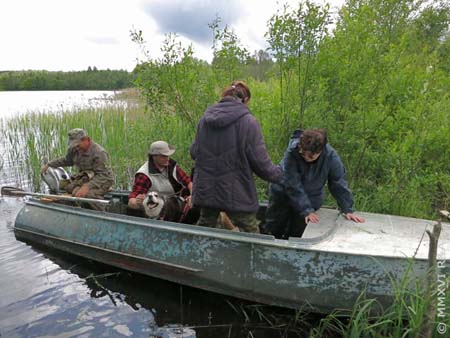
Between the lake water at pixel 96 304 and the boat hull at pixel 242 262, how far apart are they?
23 centimetres

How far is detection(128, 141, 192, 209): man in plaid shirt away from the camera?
12.4 feet

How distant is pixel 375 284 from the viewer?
107 inches

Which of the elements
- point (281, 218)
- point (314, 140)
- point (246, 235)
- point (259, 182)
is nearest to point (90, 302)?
point (246, 235)

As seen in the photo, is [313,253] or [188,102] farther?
[188,102]

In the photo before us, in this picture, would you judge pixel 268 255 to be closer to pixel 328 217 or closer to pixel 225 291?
pixel 225 291

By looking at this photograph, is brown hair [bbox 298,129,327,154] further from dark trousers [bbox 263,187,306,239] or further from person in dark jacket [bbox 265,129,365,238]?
dark trousers [bbox 263,187,306,239]

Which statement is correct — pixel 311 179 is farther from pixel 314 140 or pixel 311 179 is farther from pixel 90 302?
pixel 90 302

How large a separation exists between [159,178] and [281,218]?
1321 mm

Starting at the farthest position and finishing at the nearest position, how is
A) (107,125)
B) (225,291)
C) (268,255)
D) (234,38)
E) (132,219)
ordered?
(107,125), (234,38), (132,219), (225,291), (268,255)

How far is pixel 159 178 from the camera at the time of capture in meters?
3.95

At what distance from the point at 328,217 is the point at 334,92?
1787mm

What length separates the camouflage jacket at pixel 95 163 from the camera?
15.3 feet

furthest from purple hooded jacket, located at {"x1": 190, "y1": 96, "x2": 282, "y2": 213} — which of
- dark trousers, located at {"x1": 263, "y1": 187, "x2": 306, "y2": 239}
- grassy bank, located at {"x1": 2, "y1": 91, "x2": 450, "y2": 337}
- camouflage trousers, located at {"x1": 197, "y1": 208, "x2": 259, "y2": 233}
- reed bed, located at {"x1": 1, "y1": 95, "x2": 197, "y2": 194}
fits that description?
reed bed, located at {"x1": 1, "y1": 95, "x2": 197, "y2": 194}

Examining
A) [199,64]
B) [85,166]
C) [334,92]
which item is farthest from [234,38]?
[85,166]
